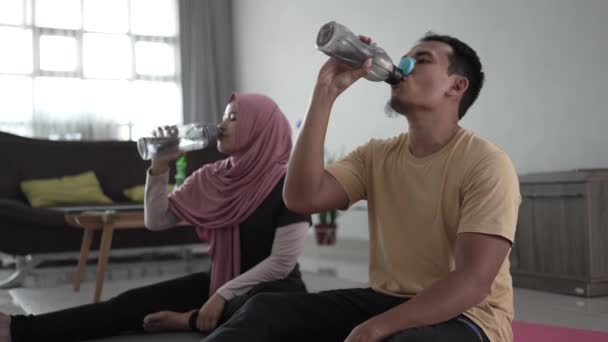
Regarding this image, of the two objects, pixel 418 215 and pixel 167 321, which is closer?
pixel 418 215

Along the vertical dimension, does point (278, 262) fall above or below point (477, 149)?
below

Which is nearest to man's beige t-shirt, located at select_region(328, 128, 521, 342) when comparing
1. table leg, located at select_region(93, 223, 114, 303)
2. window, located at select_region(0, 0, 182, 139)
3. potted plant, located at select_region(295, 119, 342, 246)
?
table leg, located at select_region(93, 223, 114, 303)

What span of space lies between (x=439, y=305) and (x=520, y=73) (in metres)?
3.12

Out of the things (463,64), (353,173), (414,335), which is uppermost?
(463,64)

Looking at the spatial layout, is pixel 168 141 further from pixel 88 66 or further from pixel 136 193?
pixel 88 66

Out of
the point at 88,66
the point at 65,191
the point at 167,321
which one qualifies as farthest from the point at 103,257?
the point at 88,66

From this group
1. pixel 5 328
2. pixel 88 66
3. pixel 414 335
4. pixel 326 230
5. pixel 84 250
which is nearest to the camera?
pixel 414 335

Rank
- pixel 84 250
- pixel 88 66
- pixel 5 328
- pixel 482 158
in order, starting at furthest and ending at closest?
pixel 88 66, pixel 84 250, pixel 5 328, pixel 482 158

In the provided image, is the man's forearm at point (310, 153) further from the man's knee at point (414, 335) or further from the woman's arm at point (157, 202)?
the woman's arm at point (157, 202)

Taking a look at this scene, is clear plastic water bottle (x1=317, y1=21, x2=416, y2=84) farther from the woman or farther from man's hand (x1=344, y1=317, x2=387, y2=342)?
the woman

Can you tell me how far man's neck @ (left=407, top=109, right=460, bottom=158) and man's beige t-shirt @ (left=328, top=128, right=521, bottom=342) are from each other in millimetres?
27

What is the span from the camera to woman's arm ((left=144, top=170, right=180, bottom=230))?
2232mm

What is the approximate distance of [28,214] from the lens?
397 centimetres

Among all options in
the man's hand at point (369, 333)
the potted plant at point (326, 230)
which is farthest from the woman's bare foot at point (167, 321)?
the potted plant at point (326, 230)
